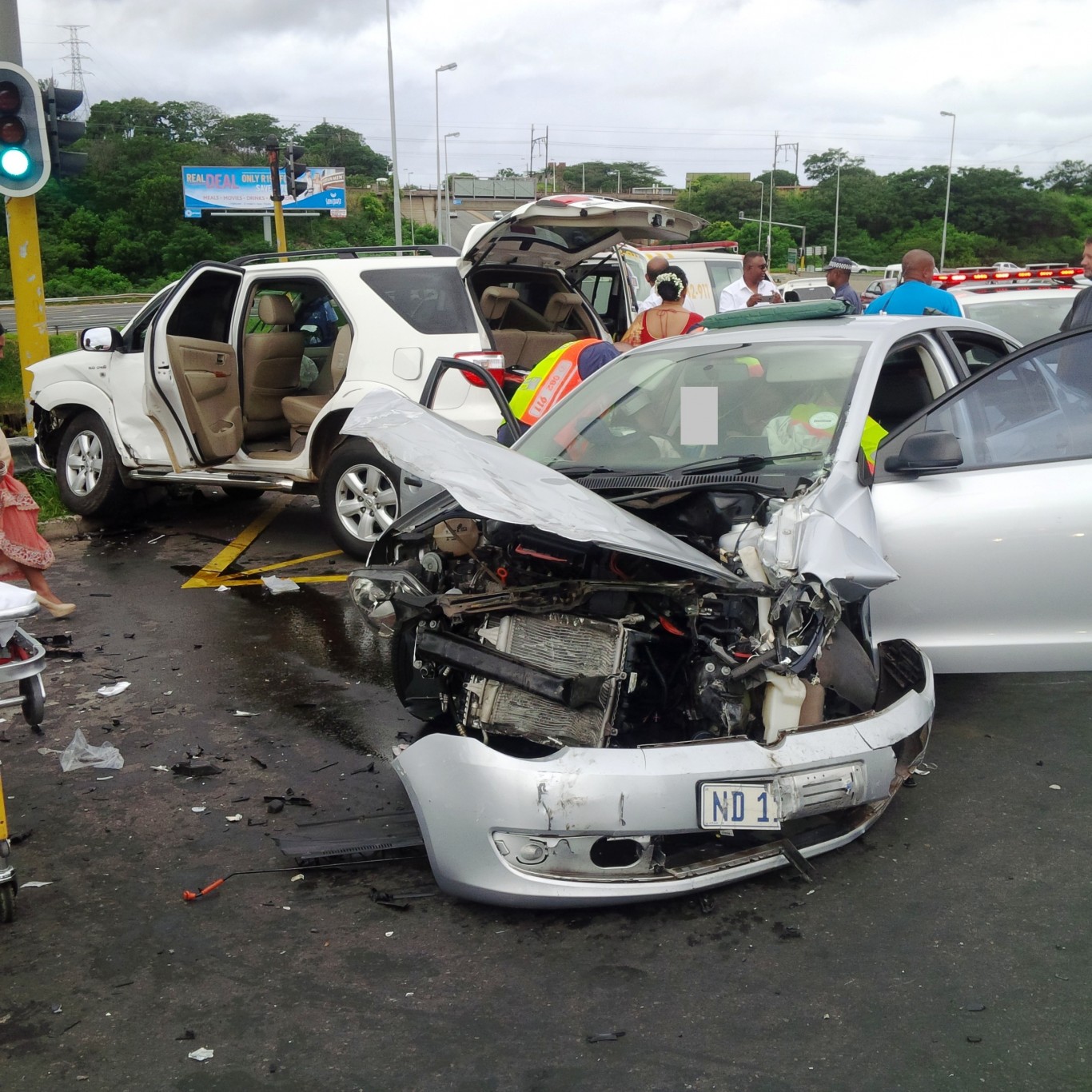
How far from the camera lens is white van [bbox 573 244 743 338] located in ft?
36.1

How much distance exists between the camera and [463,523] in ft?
13.5

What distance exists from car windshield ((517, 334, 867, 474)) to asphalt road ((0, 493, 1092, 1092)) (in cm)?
137

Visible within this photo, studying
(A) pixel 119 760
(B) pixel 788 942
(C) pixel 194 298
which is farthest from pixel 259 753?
(C) pixel 194 298

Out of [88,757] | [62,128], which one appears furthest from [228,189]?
[88,757]

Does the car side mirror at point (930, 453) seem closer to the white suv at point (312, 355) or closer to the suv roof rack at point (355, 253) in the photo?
the white suv at point (312, 355)

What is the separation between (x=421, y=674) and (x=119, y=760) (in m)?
1.48

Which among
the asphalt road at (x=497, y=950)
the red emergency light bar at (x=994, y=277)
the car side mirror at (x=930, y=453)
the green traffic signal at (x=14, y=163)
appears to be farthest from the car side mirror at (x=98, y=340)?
the red emergency light bar at (x=994, y=277)

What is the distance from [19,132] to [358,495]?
4.35 m

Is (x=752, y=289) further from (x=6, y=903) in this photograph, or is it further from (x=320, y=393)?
(x=6, y=903)

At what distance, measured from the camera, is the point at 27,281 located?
947 cm

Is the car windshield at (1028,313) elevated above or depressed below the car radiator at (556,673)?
above

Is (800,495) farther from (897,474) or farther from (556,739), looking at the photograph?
(556,739)

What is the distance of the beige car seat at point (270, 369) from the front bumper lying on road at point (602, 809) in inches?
227

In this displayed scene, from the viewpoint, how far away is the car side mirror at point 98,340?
26.4 ft
